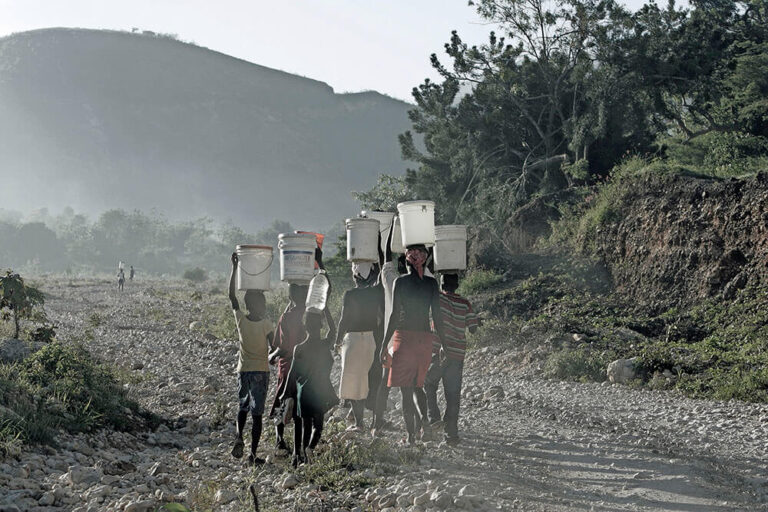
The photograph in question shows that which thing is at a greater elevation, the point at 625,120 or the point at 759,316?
the point at 625,120

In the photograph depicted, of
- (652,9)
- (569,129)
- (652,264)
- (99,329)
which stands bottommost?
(99,329)

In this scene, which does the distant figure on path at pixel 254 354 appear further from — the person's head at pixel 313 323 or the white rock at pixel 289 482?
the white rock at pixel 289 482

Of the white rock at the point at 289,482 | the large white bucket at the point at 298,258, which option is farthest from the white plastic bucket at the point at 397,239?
the white rock at the point at 289,482

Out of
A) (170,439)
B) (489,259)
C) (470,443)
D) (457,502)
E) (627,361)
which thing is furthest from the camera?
(489,259)

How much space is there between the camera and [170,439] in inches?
363

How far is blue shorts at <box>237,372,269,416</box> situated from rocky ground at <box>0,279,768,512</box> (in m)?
0.61

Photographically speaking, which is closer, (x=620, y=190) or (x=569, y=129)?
(x=620, y=190)

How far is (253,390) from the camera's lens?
7547mm

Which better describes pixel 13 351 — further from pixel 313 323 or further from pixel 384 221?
pixel 313 323

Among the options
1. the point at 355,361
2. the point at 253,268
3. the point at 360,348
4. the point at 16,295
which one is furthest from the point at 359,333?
the point at 16,295

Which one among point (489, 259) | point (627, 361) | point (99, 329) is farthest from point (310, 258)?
point (99, 329)

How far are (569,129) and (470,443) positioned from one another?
17501 millimetres

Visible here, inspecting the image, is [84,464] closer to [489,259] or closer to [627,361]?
[627,361]

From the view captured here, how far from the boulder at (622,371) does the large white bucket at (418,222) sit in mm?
5562
